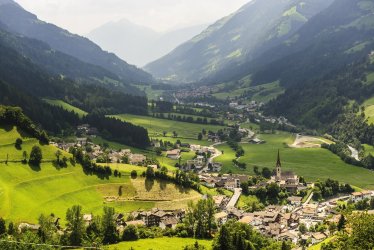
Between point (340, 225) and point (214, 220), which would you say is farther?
point (214, 220)

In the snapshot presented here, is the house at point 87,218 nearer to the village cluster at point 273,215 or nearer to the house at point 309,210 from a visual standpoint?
the village cluster at point 273,215

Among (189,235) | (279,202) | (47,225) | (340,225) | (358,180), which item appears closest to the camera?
(47,225)

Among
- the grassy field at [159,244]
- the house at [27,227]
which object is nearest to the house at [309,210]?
the grassy field at [159,244]

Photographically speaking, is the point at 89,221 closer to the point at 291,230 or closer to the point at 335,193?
the point at 291,230

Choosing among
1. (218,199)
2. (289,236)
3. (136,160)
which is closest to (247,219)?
(289,236)

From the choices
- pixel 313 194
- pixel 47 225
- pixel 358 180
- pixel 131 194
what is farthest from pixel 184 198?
pixel 358 180

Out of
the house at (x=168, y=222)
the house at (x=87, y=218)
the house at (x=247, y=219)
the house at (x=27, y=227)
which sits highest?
the house at (x=27, y=227)
